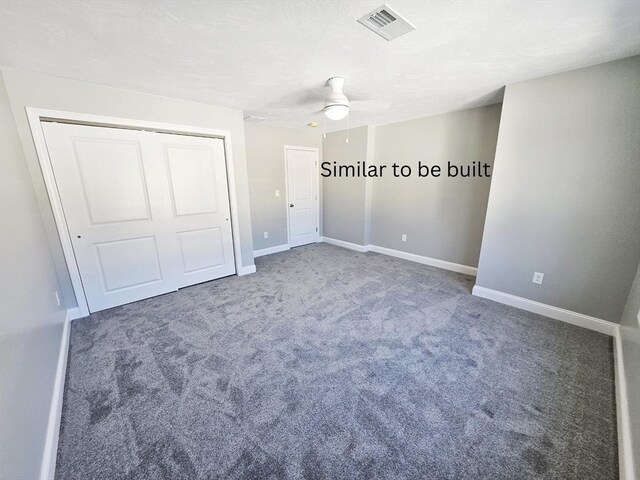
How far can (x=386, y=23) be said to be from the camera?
1.53 m

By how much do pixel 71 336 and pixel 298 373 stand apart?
7.29ft

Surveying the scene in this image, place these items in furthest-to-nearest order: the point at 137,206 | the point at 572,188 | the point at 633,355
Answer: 1. the point at 137,206
2. the point at 572,188
3. the point at 633,355

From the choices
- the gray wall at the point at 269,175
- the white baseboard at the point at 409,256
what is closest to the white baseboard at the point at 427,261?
the white baseboard at the point at 409,256

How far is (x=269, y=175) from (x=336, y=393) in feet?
12.4

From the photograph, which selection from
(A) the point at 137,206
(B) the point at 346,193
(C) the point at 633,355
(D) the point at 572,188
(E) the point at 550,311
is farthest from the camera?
(B) the point at 346,193

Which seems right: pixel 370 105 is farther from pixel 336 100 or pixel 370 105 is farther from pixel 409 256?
pixel 409 256

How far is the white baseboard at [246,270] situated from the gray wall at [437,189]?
2.47 metres

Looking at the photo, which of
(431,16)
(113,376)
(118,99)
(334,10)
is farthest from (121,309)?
(431,16)

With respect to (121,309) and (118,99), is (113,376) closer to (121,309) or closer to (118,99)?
(121,309)

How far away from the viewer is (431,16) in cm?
147

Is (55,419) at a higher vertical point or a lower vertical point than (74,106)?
lower

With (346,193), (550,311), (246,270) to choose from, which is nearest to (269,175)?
(346,193)

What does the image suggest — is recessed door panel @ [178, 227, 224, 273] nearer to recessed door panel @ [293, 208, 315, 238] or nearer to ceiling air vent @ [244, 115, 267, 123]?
ceiling air vent @ [244, 115, 267, 123]

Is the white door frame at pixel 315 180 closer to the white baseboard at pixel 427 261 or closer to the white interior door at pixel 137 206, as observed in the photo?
the white baseboard at pixel 427 261
